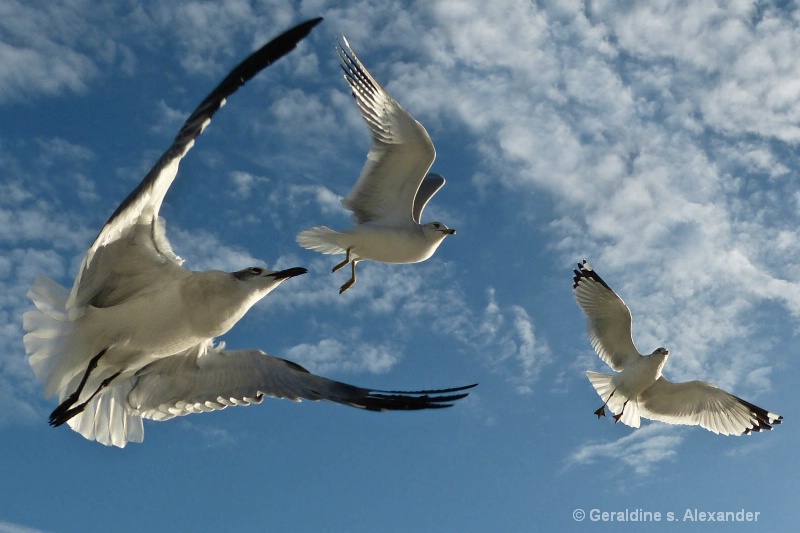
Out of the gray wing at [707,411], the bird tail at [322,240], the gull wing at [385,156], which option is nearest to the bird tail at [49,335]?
the bird tail at [322,240]

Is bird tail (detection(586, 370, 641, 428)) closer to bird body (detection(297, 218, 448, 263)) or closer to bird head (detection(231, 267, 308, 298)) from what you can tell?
bird body (detection(297, 218, 448, 263))

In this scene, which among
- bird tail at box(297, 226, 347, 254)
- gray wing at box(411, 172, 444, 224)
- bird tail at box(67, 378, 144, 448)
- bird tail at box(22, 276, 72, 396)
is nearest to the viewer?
bird tail at box(22, 276, 72, 396)

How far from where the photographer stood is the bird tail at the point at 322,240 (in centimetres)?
683

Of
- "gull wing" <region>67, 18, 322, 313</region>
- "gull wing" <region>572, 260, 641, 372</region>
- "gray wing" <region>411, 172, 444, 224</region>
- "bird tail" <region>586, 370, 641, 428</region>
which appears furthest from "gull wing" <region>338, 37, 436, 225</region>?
"bird tail" <region>586, 370, 641, 428</region>

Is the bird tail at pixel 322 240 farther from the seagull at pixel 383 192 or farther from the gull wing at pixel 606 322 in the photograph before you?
the gull wing at pixel 606 322

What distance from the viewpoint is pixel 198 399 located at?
15.8 feet

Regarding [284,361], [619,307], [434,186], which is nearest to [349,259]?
[434,186]

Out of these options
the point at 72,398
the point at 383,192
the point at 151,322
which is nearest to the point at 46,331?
the point at 72,398

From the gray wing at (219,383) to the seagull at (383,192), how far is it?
2184 millimetres

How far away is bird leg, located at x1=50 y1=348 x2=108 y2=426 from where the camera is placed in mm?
4332

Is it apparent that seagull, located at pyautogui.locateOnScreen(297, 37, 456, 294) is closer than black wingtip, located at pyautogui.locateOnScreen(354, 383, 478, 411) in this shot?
No

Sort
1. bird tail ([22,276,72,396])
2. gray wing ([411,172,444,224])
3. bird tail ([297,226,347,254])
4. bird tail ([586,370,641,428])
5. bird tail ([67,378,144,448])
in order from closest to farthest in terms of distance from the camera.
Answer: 1. bird tail ([22,276,72,396])
2. bird tail ([67,378,144,448])
3. bird tail ([297,226,347,254])
4. gray wing ([411,172,444,224])
5. bird tail ([586,370,641,428])

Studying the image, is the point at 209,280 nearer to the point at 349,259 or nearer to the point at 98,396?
the point at 98,396

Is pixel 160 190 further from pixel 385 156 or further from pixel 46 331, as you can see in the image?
pixel 385 156
